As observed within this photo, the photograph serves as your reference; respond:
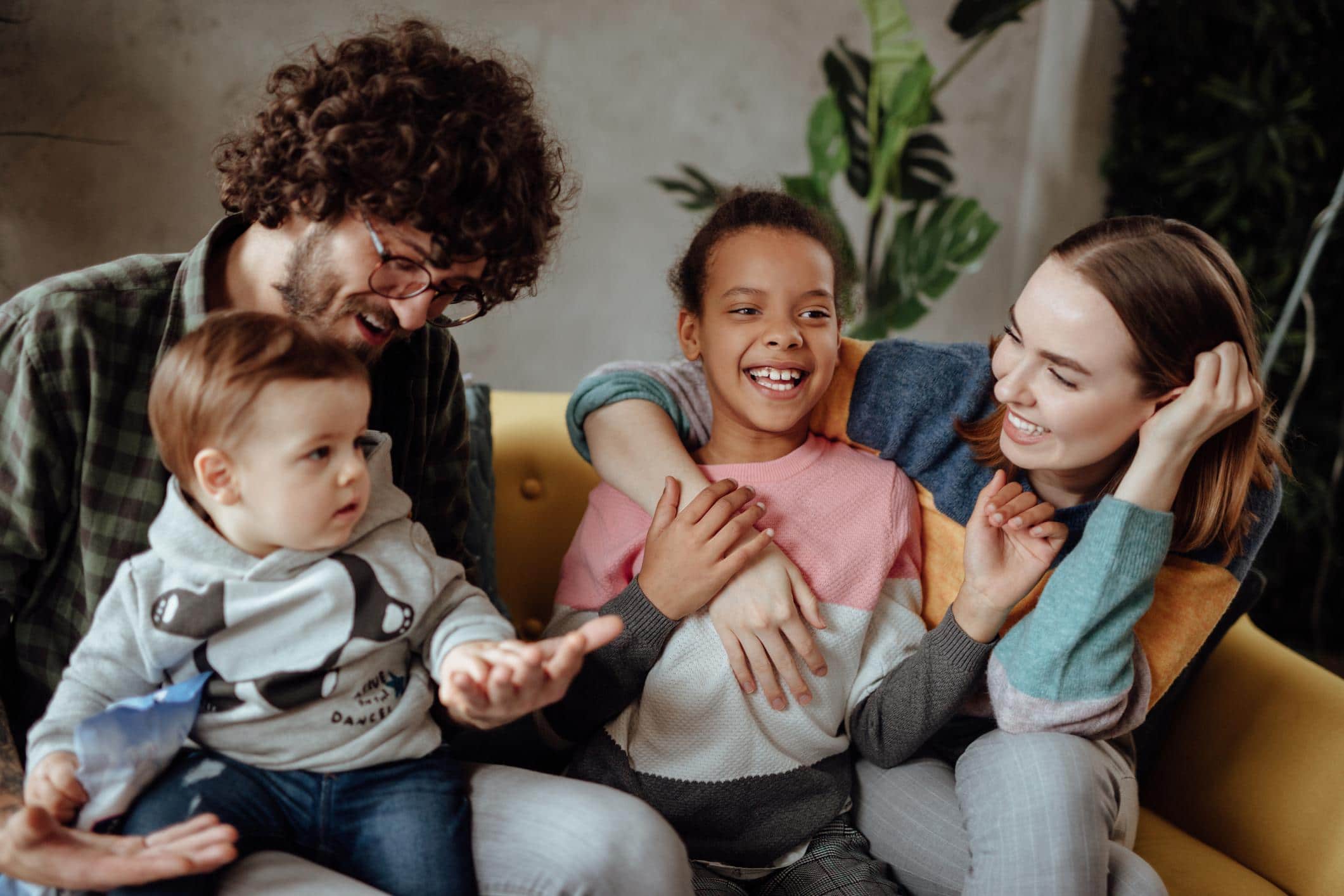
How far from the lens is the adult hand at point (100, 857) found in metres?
0.83

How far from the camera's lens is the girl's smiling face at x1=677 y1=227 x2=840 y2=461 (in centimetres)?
133

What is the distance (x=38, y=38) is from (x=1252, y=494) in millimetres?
2113

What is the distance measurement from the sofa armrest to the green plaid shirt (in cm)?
155

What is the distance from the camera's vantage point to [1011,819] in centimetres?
113

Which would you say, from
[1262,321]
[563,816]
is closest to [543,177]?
[563,816]

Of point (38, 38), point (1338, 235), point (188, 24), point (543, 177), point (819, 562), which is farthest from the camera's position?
point (1338, 235)

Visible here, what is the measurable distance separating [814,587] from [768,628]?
113 millimetres

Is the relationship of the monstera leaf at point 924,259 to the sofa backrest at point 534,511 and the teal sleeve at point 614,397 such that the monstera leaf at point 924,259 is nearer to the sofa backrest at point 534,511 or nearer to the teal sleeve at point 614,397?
the sofa backrest at point 534,511

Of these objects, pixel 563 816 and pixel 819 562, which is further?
pixel 819 562

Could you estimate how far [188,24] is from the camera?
78.7 inches

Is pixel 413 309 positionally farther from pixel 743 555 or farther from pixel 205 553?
pixel 743 555

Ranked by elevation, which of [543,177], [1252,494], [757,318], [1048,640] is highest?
[543,177]

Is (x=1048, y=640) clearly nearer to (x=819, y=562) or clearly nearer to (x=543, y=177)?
(x=819, y=562)

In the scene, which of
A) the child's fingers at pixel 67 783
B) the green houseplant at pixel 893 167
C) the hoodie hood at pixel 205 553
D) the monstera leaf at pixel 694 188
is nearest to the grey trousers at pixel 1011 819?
the hoodie hood at pixel 205 553
